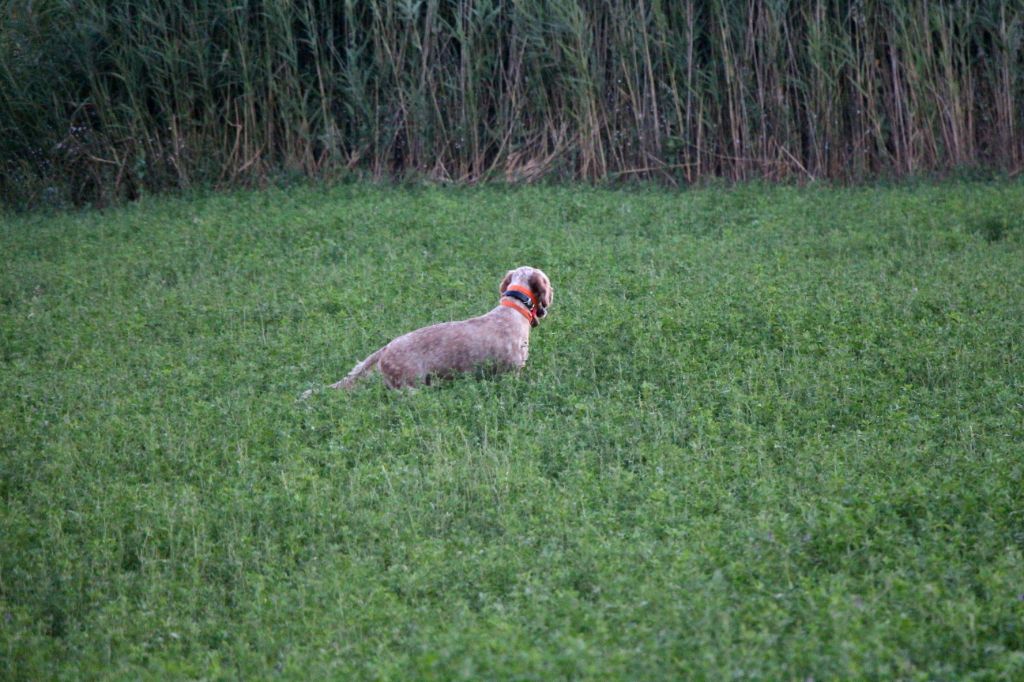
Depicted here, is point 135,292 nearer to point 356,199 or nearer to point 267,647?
point 356,199

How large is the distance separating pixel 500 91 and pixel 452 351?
7.94m

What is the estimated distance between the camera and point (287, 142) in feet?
47.6

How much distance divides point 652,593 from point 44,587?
8.51ft

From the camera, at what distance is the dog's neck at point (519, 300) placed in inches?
296

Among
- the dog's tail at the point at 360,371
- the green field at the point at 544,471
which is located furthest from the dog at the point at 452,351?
the green field at the point at 544,471

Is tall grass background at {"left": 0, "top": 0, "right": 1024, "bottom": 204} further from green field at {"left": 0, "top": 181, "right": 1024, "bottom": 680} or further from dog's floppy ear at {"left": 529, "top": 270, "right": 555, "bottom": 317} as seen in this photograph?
dog's floppy ear at {"left": 529, "top": 270, "right": 555, "bottom": 317}

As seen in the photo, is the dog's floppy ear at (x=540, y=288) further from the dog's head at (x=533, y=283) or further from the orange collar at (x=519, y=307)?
the orange collar at (x=519, y=307)

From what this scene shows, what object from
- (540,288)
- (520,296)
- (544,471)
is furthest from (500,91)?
(544,471)

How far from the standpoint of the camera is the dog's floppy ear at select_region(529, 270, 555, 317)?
25.0 feet

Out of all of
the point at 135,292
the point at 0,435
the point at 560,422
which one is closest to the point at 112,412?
the point at 0,435

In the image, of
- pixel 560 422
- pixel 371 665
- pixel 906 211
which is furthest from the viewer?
pixel 906 211

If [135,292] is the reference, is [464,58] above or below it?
above

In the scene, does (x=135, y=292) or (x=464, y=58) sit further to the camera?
(x=464, y=58)

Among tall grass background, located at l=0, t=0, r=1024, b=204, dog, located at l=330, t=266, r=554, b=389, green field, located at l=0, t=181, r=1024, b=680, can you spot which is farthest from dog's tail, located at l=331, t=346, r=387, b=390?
tall grass background, located at l=0, t=0, r=1024, b=204
